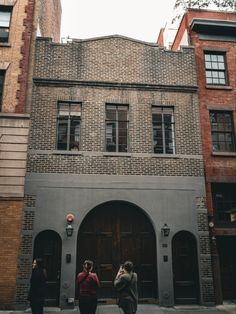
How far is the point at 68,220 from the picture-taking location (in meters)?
12.2

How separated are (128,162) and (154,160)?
3.63ft

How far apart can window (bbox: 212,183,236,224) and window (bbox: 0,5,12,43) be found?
11.1 metres

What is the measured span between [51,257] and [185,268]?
17.0 ft

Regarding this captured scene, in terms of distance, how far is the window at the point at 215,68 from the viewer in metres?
15.2

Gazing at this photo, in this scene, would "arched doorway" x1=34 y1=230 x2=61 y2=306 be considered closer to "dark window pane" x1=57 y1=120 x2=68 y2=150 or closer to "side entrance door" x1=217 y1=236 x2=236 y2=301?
"dark window pane" x1=57 y1=120 x2=68 y2=150

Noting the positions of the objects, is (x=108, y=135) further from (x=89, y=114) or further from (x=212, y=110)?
(x=212, y=110)

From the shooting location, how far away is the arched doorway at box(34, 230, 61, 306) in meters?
11.7

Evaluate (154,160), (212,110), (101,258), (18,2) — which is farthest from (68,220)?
(18,2)

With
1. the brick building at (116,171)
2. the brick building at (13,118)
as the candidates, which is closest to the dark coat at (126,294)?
the brick building at (116,171)

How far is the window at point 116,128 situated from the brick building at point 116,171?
0.04 metres

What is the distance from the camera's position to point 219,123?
1454 cm

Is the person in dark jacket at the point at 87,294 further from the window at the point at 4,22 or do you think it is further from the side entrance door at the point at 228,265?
the window at the point at 4,22

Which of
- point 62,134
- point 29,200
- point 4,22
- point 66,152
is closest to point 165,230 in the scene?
point 66,152

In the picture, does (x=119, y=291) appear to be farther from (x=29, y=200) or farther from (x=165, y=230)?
(x=29, y=200)
